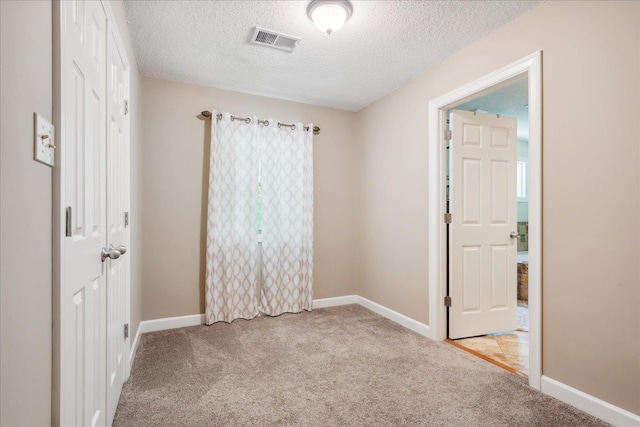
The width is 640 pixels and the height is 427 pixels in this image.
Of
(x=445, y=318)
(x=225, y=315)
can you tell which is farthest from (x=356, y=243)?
(x=225, y=315)

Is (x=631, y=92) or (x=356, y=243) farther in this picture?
(x=356, y=243)

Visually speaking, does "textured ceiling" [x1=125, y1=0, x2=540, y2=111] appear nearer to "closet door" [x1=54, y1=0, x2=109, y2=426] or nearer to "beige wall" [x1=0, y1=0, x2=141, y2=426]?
"closet door" [x1=54, y1=0, x2=109, y2=426]

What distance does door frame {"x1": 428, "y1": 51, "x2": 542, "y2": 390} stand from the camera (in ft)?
6.67

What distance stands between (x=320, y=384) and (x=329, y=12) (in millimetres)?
2349

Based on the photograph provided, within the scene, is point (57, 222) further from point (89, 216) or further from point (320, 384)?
point (320, 384)

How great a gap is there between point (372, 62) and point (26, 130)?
261cm

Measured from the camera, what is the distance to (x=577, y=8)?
72.7 inches

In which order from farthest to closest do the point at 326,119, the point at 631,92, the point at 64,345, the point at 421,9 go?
the point at 326,119
the point at 421,9
the point at 631,92
the point at 64,345

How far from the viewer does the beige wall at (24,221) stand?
0.66 m

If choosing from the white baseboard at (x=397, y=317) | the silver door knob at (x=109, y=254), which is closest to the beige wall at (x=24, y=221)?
the silver door knob at (x=109, y=254)

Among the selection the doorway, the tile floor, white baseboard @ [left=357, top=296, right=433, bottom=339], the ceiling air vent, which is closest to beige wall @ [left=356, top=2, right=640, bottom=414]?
the tile floor

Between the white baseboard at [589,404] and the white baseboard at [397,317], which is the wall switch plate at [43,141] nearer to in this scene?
the white baseboard at [589,404]

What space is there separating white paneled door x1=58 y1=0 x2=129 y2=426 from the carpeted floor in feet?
1.19

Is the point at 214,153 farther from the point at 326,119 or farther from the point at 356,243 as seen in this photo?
the point at 356,243
